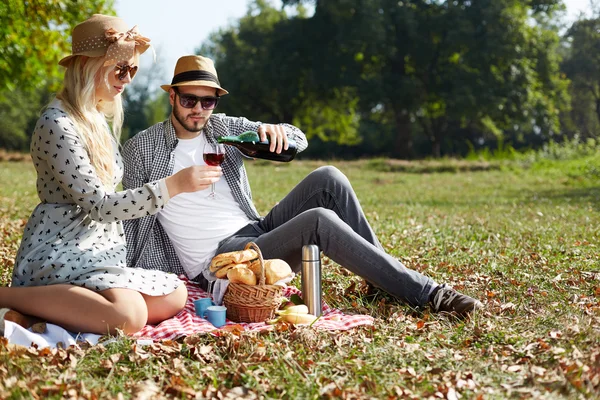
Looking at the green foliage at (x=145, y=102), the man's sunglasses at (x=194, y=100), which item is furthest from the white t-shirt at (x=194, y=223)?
the green foliage at (x=145, y=102)

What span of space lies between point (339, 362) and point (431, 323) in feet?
2.97

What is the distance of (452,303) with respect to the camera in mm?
4301

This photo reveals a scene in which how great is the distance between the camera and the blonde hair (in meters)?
3.88

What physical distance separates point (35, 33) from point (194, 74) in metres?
9.81

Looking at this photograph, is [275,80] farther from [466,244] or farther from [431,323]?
[431,323]

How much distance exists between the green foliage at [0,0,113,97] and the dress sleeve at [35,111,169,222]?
739 centimetres

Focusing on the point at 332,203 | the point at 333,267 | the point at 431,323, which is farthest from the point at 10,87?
the point at 431,323

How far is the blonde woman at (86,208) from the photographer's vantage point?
3.74 metres

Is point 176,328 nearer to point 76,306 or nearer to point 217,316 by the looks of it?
point 217,316

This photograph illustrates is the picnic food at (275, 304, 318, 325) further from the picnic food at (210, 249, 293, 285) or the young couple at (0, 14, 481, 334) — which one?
the young couple at (0, 14, 481, 334)

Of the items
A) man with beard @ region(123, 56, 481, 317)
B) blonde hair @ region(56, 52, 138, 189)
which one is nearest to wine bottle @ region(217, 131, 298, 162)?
man with beard @ region(123, 56, 481, 317)

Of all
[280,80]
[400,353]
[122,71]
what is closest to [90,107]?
[122,71]

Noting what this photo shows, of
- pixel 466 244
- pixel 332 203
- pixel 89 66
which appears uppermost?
pixel 89 66

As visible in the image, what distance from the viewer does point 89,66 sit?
3926mm
